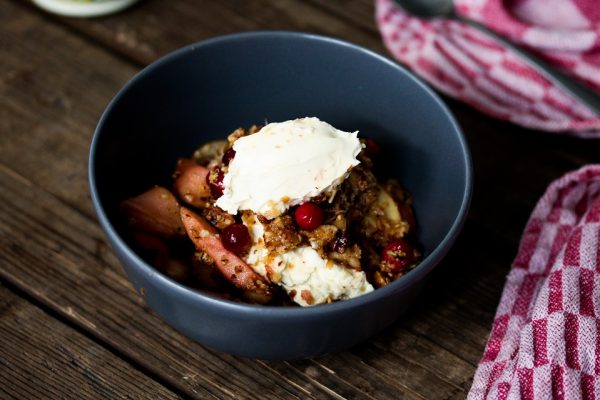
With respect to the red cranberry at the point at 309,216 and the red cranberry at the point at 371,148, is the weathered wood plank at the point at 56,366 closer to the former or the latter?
the red cranberry at the point at 309,216

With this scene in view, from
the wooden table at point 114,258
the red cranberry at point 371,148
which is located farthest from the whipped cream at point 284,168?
the wooden table at point 114,258

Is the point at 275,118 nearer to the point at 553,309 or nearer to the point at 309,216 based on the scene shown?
the point at 309,216

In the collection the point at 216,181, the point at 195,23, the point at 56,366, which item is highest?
the point at 216,181

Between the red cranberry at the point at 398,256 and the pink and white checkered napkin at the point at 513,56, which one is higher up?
the pink and white checkered napkin at the point at 513,56

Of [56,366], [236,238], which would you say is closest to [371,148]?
[236,238]

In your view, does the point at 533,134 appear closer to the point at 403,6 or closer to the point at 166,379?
the point at 403,6

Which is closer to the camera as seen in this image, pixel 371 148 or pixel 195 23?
pixel 371 148
